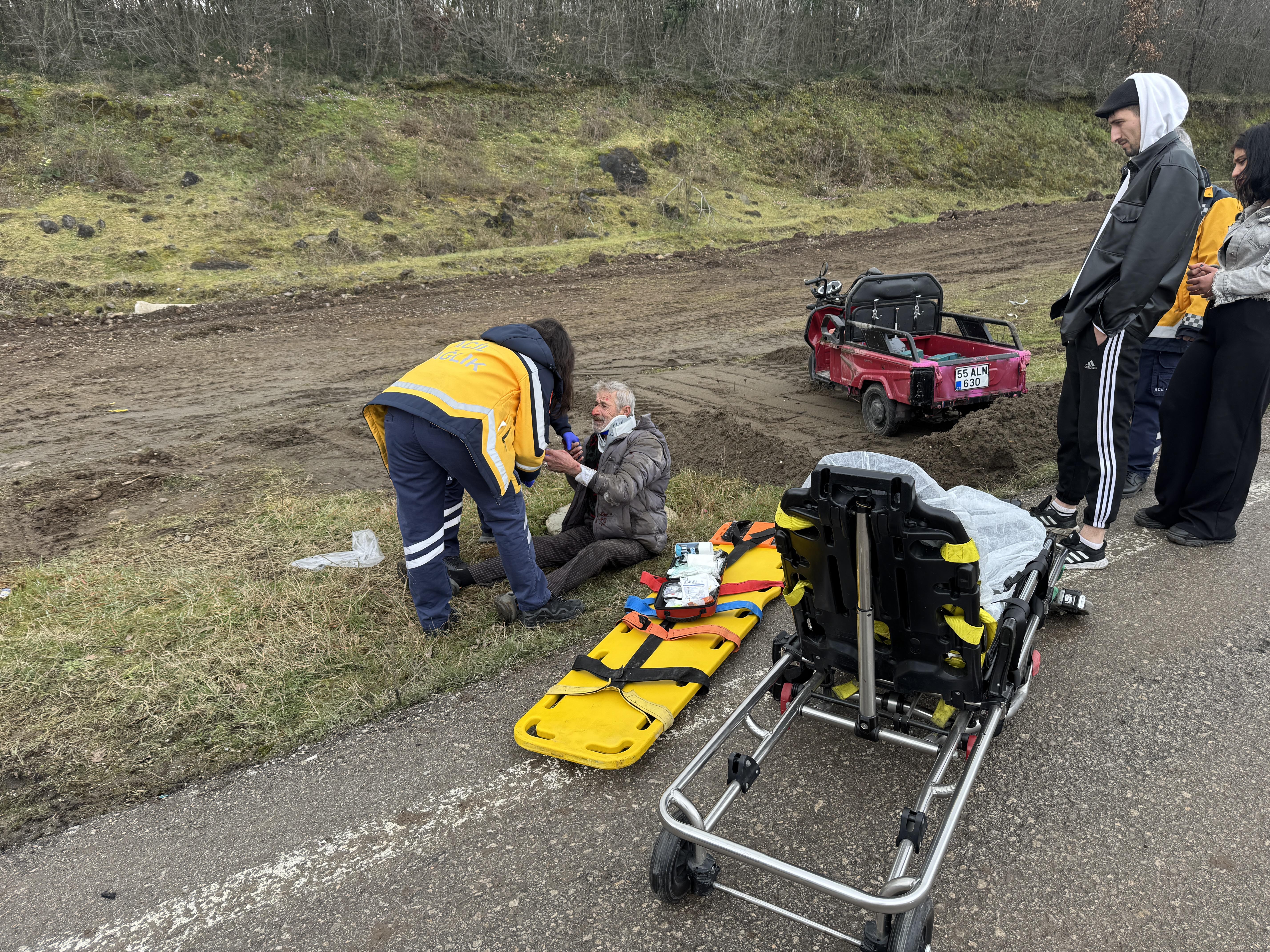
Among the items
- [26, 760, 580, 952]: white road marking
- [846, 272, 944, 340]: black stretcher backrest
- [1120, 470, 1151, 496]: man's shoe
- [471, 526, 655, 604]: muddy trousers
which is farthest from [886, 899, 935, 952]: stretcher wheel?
[846, 272, 944, 340]: black stretcher backrest

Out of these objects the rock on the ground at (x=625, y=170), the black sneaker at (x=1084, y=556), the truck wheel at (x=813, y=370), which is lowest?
the black sneaker at (x=1084, y=556)

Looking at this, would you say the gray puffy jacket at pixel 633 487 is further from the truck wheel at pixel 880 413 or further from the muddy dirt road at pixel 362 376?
the truck wheel at pixel 880 413

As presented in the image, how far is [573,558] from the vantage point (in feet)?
15.4

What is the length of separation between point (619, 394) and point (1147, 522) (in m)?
3.18

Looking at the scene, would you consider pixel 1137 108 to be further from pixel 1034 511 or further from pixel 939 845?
pixel 939 845

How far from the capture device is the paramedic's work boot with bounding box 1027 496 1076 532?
4598 millimetres

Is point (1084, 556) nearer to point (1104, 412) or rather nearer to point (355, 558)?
point (1104, 412)

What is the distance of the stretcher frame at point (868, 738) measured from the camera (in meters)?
2.06

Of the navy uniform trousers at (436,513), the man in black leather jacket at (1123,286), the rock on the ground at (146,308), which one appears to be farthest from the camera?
the rock on the ground at (146,308)

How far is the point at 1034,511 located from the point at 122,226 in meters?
15.4

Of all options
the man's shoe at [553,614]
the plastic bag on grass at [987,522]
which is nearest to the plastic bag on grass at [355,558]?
the man's shoe at [553,614]

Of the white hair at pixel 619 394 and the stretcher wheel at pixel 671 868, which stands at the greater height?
the white hair at pixel 619 394

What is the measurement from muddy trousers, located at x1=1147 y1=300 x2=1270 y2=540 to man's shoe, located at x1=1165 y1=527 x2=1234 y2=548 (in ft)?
0.06

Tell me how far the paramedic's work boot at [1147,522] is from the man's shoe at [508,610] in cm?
363
